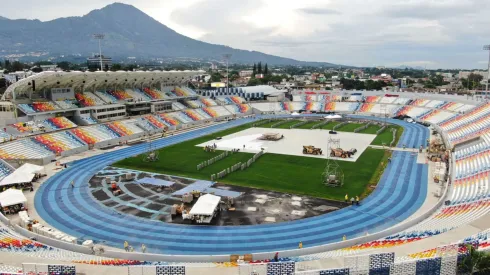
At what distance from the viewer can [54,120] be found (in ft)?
185

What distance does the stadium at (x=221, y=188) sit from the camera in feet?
63.3

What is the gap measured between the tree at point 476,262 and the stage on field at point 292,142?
98.2ft

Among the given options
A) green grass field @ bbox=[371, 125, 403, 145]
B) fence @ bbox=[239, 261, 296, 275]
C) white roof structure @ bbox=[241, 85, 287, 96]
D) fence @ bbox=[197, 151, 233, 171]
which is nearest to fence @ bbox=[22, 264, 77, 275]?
fence @ bbox=[239, 261, 296, 275]

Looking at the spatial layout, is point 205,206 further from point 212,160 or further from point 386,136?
point 386,136

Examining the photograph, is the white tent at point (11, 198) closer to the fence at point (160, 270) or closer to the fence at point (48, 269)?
the fence at point (48, 269)

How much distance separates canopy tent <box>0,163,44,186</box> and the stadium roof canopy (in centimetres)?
2091

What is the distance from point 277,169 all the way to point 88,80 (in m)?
41.1

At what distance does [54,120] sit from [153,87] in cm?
2892

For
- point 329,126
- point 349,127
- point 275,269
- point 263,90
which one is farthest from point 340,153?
point 263,90

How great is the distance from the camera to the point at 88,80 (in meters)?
63.6

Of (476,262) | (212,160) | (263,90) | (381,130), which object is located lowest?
(212,160)

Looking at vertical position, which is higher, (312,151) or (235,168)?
(312,151)

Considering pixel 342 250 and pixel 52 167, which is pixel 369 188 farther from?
pixel 52 167

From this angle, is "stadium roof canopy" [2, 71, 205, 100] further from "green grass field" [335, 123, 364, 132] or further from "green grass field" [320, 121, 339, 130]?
"green grass field" [335, 123, 364, 132]
